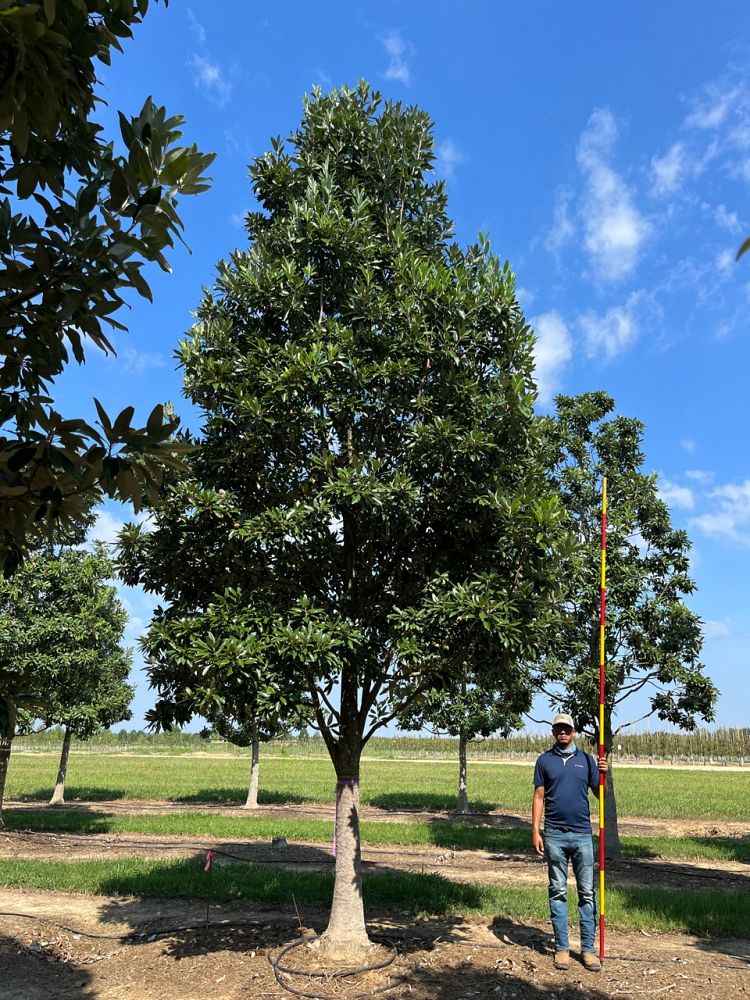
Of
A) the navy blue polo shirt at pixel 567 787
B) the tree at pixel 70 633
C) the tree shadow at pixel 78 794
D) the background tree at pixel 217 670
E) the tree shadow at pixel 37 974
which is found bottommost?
the tree shadow at pixel 78 794

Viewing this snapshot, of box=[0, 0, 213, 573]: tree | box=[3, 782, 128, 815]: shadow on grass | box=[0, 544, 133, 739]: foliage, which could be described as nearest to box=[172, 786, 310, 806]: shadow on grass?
box=[3, 782, 128, 815]: shadow on grass

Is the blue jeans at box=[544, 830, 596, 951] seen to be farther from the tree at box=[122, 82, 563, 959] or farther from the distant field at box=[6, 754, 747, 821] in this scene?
the distant field at box=[6, 754, 747, 821]

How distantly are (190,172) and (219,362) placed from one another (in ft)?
17.7

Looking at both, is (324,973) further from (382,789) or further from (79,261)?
(382,789)

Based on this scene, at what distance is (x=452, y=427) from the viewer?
771 centimetres

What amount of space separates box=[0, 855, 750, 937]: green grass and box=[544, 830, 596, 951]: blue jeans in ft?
7.96

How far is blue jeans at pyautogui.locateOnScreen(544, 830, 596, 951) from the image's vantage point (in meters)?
8.09

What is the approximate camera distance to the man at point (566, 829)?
8.09m

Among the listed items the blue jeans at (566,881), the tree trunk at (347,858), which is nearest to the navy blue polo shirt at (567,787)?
the blue jeans at (566,881)

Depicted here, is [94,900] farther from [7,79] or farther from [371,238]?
[7,79]

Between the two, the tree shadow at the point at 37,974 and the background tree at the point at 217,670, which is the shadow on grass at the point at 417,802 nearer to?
the tree shadow at the point at 37,974

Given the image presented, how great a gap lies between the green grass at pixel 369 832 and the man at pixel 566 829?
477 inches

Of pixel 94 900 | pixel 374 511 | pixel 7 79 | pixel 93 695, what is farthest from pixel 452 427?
pixel 93 695

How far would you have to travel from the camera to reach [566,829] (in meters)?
8.25
